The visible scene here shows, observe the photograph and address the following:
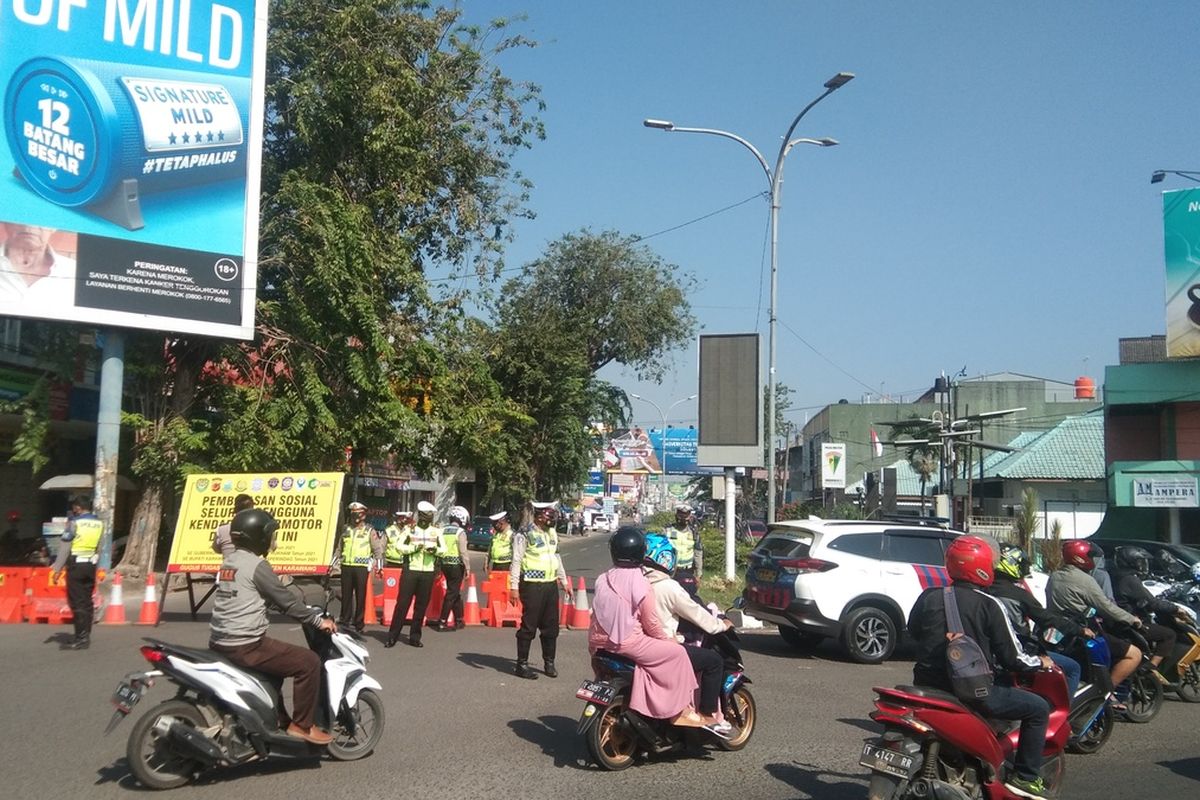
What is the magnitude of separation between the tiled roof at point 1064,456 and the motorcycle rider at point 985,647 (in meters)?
37.0

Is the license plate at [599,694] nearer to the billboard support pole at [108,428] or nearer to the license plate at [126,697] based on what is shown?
the license plate at [126,697]

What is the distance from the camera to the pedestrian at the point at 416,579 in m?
12.9

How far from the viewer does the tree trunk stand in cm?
2162

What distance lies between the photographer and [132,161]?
1717cm

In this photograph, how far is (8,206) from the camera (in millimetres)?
16234

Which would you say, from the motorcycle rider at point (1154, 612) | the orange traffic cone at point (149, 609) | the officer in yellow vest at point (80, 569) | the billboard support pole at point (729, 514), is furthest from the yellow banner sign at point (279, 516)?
the motorcycle rider at point (1154, 612)

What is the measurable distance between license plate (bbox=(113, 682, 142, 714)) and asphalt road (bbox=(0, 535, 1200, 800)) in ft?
2.07

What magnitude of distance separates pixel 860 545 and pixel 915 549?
0.79 meters

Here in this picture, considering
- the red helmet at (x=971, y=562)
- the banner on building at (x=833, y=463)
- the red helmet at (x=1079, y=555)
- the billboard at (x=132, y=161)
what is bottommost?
the red helmet at (x=1079, y=555)

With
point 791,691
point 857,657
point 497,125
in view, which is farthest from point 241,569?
point 497,125

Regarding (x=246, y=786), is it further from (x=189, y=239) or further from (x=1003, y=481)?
(x=1003, y=481)

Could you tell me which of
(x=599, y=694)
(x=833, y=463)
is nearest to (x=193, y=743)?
(x=599, y=694)

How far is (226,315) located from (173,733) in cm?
1283

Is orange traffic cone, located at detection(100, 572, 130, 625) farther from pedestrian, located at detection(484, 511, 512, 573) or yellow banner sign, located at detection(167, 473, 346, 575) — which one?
pedestrian, located at detection(484, 511, 512, 573)
